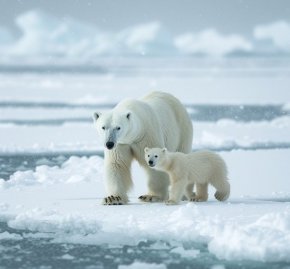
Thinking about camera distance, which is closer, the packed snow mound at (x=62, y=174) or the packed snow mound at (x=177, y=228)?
the packed snow mound at (x=177, y=228)

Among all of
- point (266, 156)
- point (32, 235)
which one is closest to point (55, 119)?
point (266, 156)

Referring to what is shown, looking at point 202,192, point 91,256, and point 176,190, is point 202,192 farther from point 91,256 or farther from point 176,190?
point 91,256

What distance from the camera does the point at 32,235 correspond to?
4270 mm

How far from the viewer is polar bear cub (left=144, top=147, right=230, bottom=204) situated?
4899 mm

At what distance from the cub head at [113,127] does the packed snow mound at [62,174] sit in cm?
139

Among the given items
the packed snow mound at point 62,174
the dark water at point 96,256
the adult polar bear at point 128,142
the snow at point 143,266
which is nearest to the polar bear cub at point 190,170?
the adult polar bear at point 128,142

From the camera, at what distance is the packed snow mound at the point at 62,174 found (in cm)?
630

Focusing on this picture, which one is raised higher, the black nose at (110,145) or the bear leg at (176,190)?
the black nose at (110,145)

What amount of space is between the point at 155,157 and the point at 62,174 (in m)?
2.13

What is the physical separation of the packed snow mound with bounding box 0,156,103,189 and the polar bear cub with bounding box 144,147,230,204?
1537 millimetres

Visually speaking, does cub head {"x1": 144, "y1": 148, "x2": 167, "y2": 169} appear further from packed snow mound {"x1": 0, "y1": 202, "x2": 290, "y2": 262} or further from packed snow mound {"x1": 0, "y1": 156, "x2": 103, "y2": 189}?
packed snow mound {"x1": 0, "y1": 156, "x2": 103, "y2": 189}

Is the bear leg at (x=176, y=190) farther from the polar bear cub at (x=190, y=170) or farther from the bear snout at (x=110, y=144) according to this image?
the bear snout at (x=110, y=144)

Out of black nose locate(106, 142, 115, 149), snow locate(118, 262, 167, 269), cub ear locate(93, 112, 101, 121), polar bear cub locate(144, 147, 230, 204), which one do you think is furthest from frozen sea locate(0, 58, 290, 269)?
cub ear locate(93, 112, 101, 121)

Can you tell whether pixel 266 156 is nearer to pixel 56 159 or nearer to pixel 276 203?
pixel 56 159
